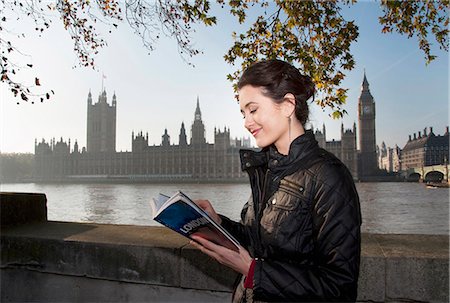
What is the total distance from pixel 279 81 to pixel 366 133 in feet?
242

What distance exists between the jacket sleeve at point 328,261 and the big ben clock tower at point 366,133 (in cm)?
6895

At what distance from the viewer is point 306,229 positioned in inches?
32.0

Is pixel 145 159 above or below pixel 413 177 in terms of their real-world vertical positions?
above

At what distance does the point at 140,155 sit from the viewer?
217 ft

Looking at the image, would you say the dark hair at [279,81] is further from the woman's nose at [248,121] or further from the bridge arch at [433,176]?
the bridge arch at [433,176]

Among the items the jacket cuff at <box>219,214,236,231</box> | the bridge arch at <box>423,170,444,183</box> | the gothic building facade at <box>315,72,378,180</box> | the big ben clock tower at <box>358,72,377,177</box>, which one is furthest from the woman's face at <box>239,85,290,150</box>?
the big ben clock tower at <box>358,72,377,177</box>

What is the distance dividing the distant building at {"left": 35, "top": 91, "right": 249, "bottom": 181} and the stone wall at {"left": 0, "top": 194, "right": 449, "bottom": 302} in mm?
59950

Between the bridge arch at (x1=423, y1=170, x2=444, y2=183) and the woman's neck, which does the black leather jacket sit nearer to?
the woman's neck

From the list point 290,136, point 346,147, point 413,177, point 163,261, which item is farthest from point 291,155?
point 413,177

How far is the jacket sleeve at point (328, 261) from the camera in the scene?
74 cm

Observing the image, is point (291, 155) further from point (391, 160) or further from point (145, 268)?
point (391, 160)

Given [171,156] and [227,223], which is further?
[171,156]

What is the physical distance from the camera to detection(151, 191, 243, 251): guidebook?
771 millimetres

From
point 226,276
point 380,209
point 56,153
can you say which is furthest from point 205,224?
point 56,153
